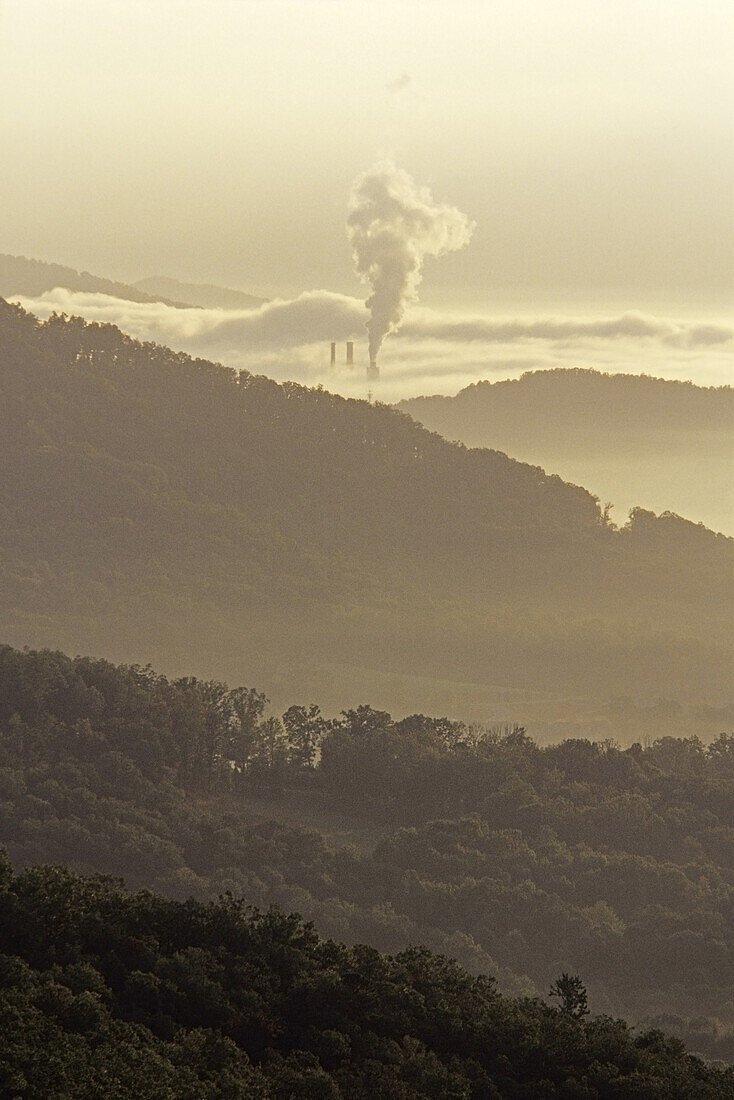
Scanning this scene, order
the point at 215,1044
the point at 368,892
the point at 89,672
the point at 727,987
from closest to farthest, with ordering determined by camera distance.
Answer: the point at 215,1044 → the point at 727,987 → the point at 368,892 → the point at 89,672

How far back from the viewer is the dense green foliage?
1545 inches

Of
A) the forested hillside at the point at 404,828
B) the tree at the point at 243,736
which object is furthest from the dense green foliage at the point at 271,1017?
the tree at the point at 243,736

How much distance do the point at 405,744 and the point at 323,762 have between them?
5940mm

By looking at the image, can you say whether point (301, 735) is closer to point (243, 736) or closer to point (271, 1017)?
point (243, 736)

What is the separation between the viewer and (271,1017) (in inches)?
1785

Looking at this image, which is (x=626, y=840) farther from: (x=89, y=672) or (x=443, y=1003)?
(x=443, y=1003)

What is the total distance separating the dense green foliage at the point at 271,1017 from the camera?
39.2m

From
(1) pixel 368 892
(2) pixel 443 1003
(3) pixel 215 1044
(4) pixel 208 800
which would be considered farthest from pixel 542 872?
(3) pixel 215 1044

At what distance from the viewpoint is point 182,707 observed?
390 ft

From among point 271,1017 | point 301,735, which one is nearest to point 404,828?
point 301,735

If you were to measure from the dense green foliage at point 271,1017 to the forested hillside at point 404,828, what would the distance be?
35985 millimetres

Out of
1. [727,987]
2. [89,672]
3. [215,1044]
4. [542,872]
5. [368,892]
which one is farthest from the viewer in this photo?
[89,672]

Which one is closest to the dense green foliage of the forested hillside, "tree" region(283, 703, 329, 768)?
the forested hillside

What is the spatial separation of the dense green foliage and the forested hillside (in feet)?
118
